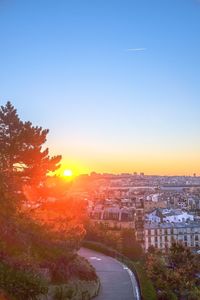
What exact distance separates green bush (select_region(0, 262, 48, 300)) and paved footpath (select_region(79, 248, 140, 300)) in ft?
16.1

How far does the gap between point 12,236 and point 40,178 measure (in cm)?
901

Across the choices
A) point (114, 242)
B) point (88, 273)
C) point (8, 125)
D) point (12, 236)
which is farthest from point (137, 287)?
point (8, 125)

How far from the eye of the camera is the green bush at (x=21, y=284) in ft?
42.9

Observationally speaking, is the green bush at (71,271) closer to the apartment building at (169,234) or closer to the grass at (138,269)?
the grass at (138,269)

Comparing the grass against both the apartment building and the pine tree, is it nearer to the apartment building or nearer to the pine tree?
the pine tree

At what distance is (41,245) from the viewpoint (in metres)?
18.4

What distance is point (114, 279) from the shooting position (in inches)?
799

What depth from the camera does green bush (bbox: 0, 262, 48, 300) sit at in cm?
1307

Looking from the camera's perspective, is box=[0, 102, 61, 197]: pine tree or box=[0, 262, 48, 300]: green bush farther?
box=[0, 102, 61, 197]: pine tree

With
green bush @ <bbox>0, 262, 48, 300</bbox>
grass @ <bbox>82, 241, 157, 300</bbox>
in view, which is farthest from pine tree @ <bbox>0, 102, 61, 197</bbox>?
green bush @ <bbox>0, 262, 48, 300</bbox>

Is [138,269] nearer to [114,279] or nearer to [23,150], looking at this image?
[114,279]

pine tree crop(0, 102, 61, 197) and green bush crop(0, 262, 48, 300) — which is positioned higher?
pine tree crop(0, 102, 61, 197)

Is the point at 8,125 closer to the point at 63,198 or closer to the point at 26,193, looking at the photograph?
the point at 26,193

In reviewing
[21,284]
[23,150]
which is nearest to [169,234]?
[23,150]
